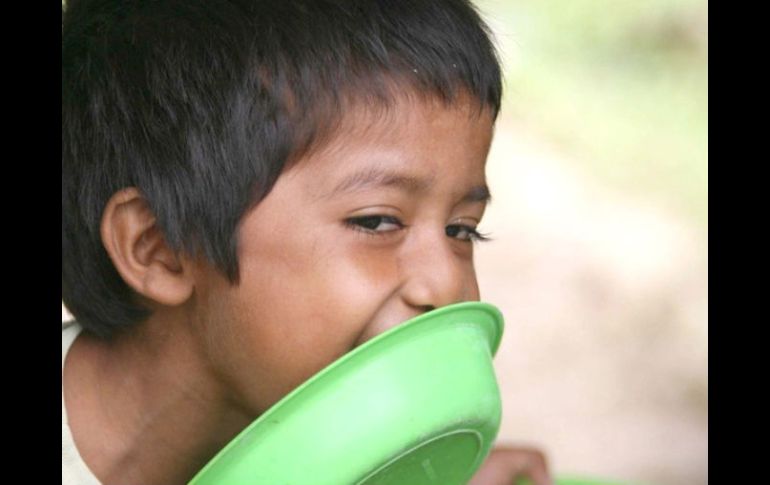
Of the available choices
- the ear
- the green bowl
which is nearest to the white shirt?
the ear

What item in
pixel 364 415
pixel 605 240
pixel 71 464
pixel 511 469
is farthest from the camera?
pixel 605 240

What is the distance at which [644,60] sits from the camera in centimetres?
163

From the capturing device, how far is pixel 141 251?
1146 mm

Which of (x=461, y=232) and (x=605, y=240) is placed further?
(x=605, y=240)

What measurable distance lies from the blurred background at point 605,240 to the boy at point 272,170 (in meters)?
0.47

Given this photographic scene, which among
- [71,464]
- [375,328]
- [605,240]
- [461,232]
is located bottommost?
[71,464]

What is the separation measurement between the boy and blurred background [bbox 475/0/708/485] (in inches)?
18.5

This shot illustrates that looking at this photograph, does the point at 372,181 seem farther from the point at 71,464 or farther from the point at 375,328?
the point at 71,464

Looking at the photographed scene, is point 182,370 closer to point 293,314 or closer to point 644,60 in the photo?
point 293,314

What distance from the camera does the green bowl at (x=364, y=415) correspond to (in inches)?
38.4

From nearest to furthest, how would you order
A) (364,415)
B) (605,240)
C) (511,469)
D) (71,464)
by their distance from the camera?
1. (364,415)
2. (71,464)
3. (511,469)
4. (605,240)

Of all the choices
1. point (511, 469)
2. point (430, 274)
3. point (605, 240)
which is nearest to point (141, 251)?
point (430, 274)

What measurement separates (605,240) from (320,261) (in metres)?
0.72
